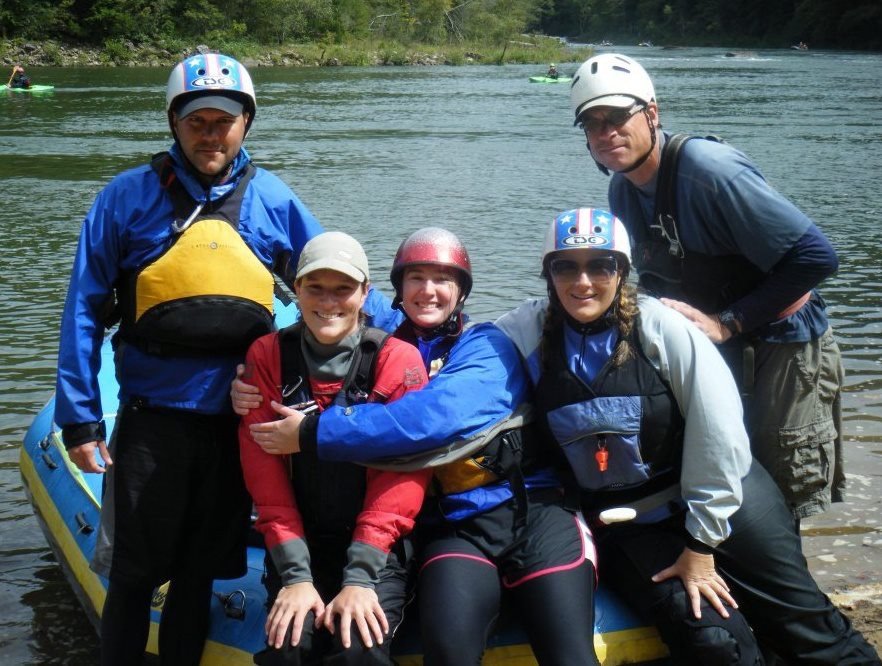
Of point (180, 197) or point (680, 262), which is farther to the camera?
point (680, 262)

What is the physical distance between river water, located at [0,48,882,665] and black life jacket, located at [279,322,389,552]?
5.39 feet

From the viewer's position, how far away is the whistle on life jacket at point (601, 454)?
10.2ft

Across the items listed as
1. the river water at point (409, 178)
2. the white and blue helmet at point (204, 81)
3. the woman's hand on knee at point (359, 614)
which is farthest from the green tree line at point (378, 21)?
the woman's hand on knee at point (359, 614)

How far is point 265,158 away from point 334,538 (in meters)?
15.9

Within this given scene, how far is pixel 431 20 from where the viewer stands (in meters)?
66.3

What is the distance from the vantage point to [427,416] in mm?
2967

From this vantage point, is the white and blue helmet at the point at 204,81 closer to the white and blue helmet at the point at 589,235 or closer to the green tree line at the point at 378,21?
the white and blue helmet at the point at 589,235

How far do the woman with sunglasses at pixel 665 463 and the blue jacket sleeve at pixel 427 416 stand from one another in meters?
0.20

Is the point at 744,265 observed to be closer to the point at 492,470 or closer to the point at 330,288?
the point at 492,470

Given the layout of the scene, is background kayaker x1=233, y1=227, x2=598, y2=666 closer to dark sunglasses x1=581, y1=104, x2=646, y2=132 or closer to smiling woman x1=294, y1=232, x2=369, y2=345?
smiling woman x1=294, y1=232, x2=369, y2=345

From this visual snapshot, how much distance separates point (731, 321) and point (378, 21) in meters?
66.2

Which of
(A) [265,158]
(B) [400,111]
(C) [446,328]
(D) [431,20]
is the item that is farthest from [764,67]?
(C) [446,328]

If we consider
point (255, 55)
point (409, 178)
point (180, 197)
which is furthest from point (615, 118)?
point (255, 55)

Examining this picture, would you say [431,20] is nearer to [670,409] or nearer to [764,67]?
[764,67]
